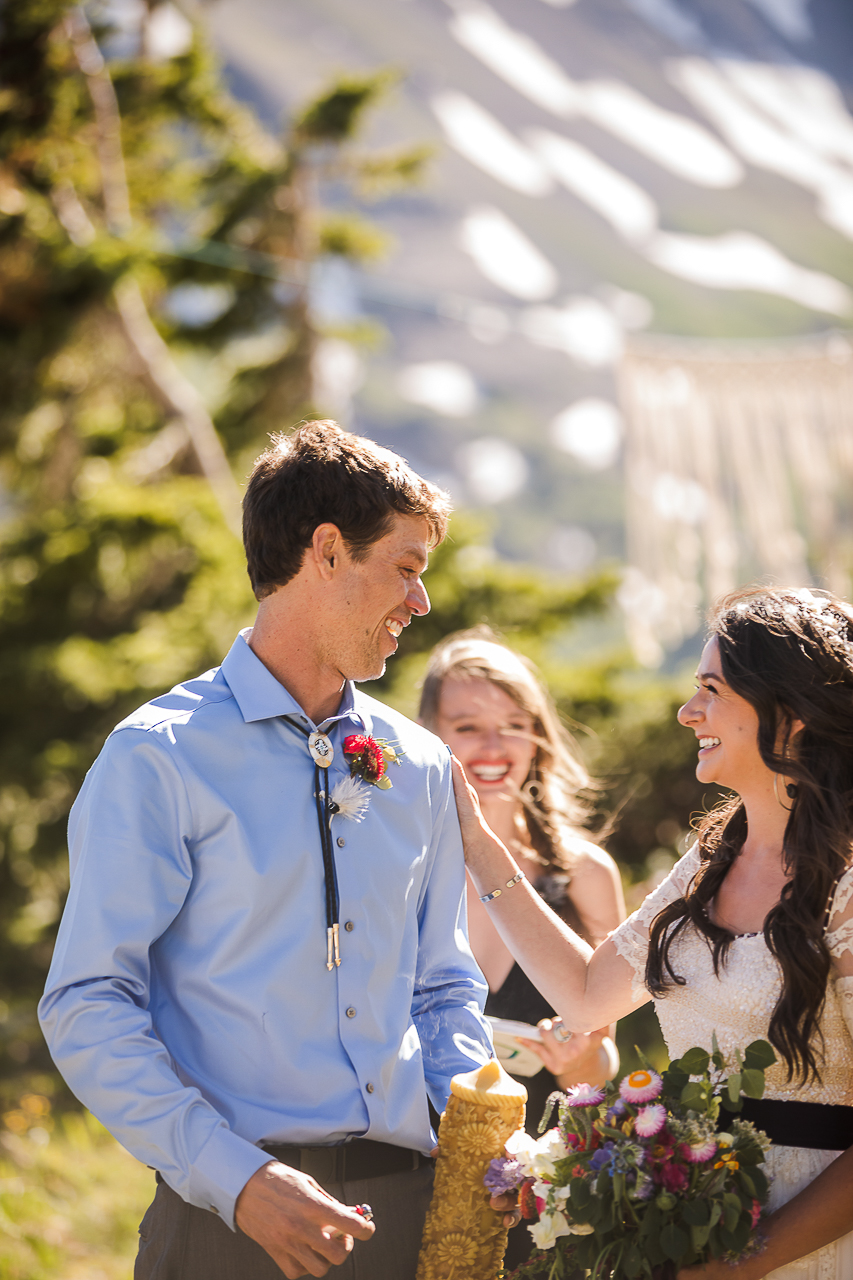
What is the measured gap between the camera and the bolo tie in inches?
74.0

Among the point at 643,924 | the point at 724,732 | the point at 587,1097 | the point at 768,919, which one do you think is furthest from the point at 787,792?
the point at 587,1097

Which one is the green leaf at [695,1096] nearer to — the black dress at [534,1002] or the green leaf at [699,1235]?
the green leaf at [699,1235]

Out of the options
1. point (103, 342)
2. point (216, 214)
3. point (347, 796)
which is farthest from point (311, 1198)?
point (216, 214)

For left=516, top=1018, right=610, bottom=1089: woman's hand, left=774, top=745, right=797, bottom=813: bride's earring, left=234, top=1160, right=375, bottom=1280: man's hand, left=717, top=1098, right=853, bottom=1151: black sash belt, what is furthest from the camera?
left=516, top=1018, right=610, bottom=1089: woman's hand

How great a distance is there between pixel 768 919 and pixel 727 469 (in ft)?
17.5

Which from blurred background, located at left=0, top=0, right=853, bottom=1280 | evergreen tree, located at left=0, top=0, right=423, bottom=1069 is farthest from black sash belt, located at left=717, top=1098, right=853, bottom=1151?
evergreen tree, located at left=0, top=0, right=423, bottom=1069

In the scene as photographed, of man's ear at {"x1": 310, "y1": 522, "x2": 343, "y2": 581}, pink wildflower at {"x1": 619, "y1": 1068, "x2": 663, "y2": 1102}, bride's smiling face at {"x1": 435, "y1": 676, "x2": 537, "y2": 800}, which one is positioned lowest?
bride's smiling face at {"x1": 435, "y1": 676, "x2": 537, "y2": 800}

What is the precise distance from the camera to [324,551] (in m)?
2.02

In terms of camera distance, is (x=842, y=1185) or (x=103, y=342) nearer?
(x=842, y=1185)

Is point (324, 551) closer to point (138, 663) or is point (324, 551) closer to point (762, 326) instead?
point (138, 663)

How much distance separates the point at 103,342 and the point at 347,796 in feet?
24.4

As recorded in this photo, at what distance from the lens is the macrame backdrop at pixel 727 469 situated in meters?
6.53

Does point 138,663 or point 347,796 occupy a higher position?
point 347,796

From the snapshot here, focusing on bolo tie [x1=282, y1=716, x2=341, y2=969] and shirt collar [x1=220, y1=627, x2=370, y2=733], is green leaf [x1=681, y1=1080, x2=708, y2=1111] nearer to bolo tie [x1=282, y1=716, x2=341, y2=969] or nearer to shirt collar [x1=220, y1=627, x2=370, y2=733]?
bolo tie [x1=282, y1=716, x2=341, y2=969]
